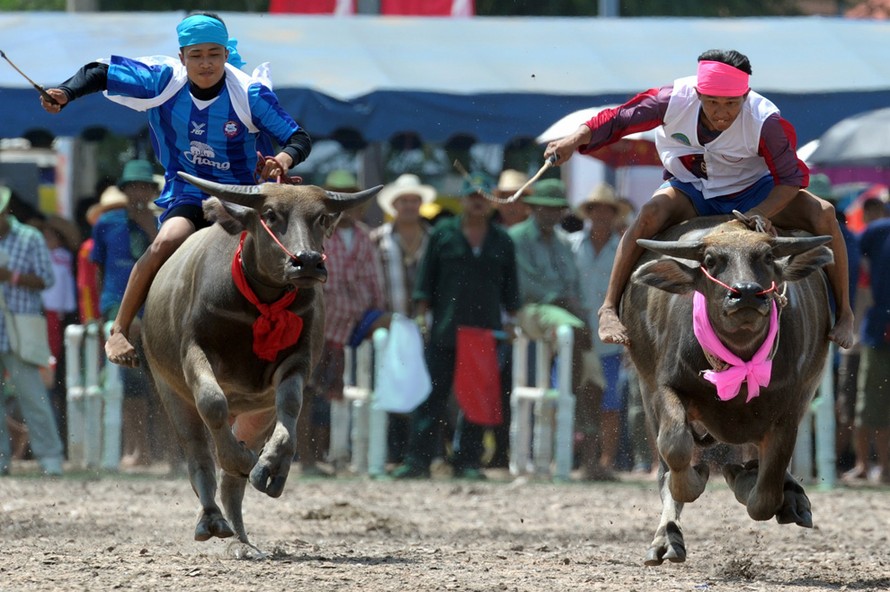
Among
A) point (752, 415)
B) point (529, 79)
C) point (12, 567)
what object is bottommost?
point (12, 567)

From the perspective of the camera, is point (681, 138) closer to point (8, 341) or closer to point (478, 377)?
point (478, 377)

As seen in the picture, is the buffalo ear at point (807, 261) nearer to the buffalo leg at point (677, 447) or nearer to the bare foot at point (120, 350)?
the buffalo leg at point (677, 447)

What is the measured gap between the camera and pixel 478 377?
42.3 feet

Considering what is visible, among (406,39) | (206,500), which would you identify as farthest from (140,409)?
(206,500)

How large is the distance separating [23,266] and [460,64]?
386 cm

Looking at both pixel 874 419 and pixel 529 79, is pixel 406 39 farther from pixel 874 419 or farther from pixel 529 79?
pixel 874 419

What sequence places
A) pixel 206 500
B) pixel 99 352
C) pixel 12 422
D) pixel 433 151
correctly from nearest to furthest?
pixel 206 500 → pixel 99 352 → pixel 12 422 → pixel 433 151

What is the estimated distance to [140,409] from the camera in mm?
13070

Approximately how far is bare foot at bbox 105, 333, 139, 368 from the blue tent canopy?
4.22 m

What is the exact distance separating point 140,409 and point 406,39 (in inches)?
152

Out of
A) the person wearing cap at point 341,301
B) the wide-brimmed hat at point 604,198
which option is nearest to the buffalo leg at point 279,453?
the person wearing cap at point 341,301

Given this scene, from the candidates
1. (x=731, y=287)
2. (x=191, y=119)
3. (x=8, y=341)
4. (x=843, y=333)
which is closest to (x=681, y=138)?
(x=843, y=333)

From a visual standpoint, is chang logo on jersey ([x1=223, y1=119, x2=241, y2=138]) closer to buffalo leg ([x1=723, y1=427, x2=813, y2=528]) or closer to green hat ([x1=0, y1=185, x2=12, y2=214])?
buffalo leg ([x1=723, y1=427, x2=813, y2=528])

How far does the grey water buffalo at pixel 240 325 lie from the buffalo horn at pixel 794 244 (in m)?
1.81
